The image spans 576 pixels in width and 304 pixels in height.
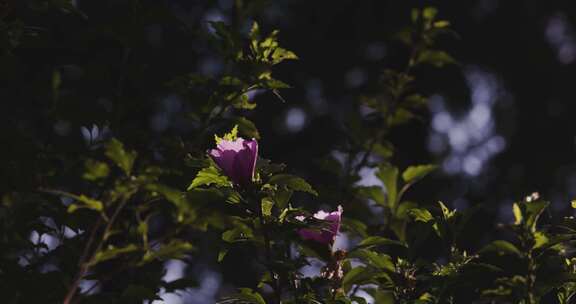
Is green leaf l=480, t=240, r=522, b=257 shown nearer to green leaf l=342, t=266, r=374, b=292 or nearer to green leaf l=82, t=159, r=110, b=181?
green leaf l=342, t=266, r=374, b=292

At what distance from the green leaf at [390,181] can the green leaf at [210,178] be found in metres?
0.52

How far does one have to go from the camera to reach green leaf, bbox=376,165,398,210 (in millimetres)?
1847

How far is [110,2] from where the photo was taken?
4844 millimetres

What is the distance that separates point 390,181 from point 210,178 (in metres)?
0.63

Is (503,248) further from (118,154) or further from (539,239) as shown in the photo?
(118,154)

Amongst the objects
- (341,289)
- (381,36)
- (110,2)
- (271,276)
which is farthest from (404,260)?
(381,36)

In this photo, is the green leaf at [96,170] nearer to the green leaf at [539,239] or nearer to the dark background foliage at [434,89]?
the green leaf at [539,239]

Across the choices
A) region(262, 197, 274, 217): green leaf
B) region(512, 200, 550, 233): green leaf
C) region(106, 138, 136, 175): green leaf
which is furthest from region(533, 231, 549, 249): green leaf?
region(106, 138, 136, 175): green leaf

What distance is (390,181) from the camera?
1.88 meters

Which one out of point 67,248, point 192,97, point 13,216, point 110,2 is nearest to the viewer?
point 13,216

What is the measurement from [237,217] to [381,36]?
16.2 ft

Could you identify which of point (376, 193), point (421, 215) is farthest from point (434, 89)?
point (421, 215)

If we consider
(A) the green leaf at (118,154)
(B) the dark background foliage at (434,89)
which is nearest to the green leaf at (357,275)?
(A) the green leaf at (118,154)

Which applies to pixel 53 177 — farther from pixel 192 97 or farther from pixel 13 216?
pixel 192 97
